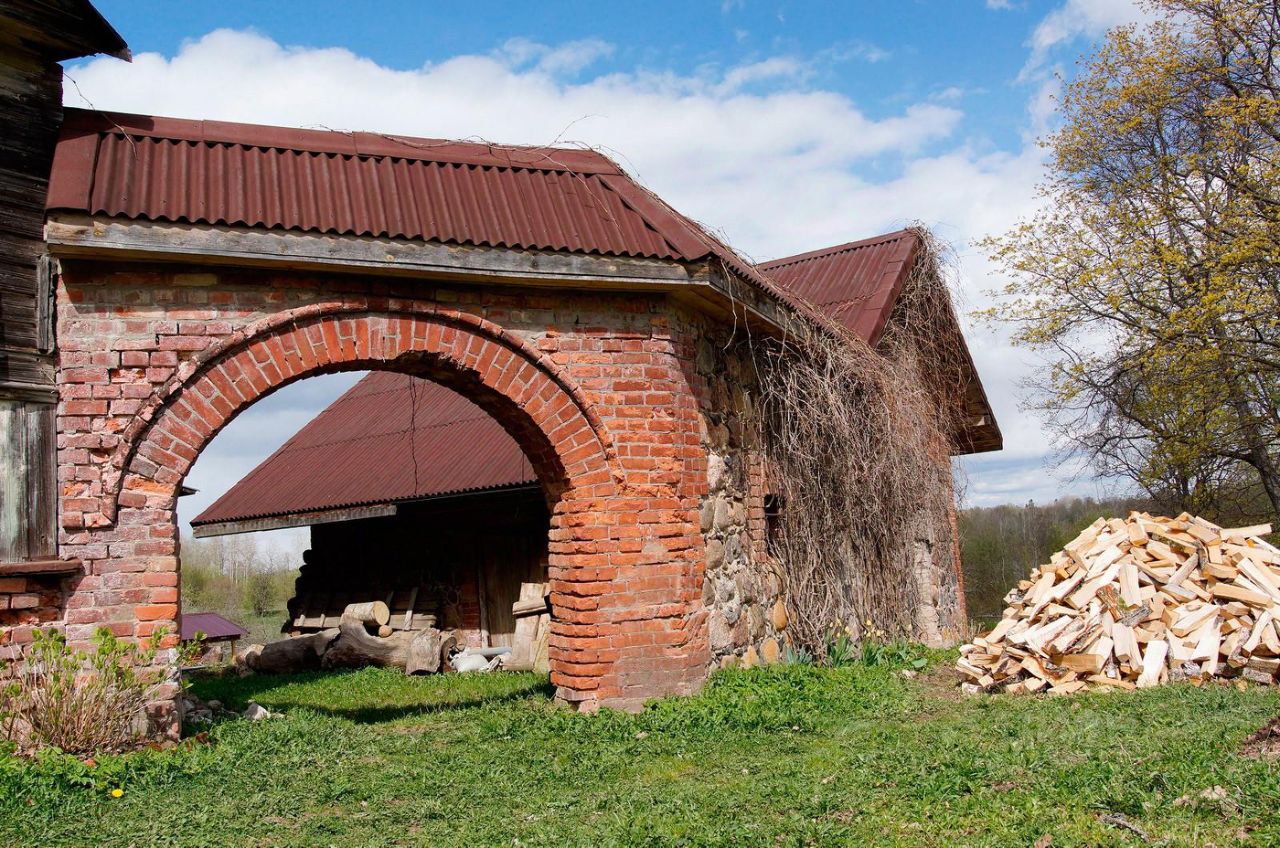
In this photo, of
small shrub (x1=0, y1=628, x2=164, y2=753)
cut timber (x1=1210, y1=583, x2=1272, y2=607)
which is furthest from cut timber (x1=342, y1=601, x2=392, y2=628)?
cut timber (x1=1210, y1=583, x2=1272, y2=607)

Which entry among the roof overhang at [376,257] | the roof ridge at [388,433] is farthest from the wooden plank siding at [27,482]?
the roof ridge at [388,433]

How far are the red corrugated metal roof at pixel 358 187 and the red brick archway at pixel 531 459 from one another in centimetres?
64

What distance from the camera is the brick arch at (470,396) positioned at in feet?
20.1

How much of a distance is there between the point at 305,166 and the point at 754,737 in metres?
4.81

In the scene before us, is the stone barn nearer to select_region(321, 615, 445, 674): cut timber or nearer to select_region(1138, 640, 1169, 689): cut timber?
select_region(1138, 640, 1169, 689): cut timber

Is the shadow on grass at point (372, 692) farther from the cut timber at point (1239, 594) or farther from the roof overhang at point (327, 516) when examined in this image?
the cut timber at point (1239, 594)

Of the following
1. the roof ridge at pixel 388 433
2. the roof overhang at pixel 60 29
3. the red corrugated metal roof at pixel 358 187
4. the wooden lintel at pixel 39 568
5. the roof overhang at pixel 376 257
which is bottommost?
the wooden lintel at pixel 39 568

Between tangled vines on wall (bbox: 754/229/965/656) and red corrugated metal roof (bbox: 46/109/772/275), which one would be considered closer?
red corrugated metal roof (bbox: 46/109/772/275)

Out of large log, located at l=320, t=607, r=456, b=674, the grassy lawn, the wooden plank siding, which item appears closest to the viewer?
the grassy lawn

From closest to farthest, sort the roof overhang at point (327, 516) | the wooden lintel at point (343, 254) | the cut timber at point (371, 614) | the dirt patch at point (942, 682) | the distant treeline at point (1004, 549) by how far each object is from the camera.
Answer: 1. the wooden lintel at point (343, 254)
2. the dirt patch at point (942, 682)
3. the roof overhang at point (327, 516)
4. the cut timber at point (371, 614)
5. the distant treeline at point (1004, 549)

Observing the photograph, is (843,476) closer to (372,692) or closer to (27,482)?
(372,692)

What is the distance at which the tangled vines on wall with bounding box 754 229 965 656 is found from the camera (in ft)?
29.9

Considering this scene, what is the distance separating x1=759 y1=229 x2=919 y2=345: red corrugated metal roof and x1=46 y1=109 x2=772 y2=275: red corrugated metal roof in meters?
4.16

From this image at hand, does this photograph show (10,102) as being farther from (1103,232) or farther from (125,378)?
(1103,232)
